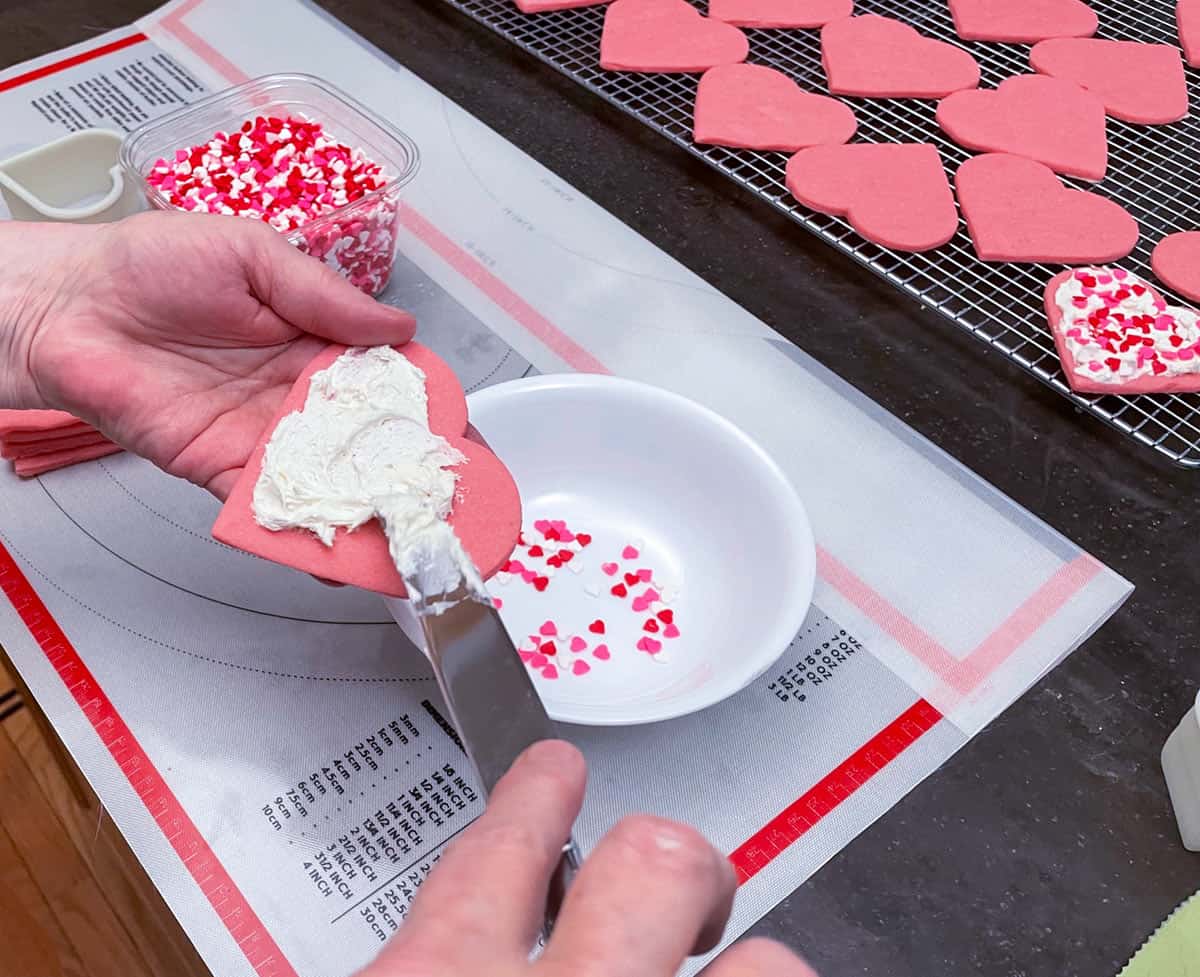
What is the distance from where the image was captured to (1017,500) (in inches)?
38.8

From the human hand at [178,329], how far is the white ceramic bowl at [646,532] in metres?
0.15

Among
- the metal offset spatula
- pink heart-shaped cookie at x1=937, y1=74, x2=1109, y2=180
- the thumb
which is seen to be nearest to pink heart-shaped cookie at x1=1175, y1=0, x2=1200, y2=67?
pink heart-shaped cookie at x1=937, y1=74, x2=1109, y2=180

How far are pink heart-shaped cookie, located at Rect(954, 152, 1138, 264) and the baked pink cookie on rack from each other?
687 millimetres

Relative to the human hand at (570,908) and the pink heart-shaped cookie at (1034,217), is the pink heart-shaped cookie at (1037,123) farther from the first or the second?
the human hand at (570,908)

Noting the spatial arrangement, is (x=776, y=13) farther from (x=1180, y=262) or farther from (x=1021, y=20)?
(x=1180, y=262)

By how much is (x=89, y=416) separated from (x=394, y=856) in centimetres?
42

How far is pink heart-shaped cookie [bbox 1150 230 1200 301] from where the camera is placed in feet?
3.68

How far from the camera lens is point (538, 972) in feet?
1.27

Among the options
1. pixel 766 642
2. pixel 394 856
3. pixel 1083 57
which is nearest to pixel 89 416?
pixel 394 856

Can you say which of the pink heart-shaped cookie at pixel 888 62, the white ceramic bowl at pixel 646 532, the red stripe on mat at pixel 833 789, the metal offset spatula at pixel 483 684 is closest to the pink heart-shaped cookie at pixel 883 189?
the pink heart-shaped cookie at pixel 888 62

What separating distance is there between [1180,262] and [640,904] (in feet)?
3.39

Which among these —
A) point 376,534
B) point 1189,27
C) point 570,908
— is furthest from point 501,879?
point 1189,27

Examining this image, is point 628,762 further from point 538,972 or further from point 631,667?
point 538,972

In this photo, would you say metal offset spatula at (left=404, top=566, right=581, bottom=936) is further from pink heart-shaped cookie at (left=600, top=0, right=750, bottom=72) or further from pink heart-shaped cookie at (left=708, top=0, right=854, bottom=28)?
pink heart-shaped cookie at (left=708, top=0, right=854, bottom=28)
